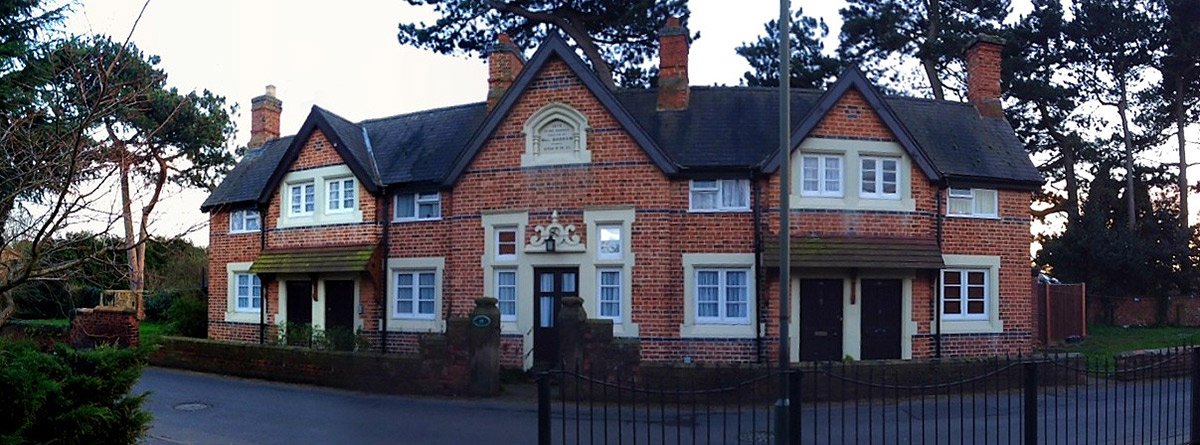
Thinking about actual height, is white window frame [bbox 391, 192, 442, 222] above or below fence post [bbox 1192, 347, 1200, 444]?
above

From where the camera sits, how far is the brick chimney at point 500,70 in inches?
960

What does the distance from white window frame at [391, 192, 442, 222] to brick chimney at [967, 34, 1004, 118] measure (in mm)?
13611

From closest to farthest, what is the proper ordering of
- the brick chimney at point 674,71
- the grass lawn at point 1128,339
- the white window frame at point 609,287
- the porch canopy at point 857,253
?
1. the porch canopy at point 857,253
2. the white window frame at point 609,287
3. the brick chimney at point 674,71
4. the grass lawn at point 1128,339

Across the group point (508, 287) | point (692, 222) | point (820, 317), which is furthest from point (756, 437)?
point (508, 287)

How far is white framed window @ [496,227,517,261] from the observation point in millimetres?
22250

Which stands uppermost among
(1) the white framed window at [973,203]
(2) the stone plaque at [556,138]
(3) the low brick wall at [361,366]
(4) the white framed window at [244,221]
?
(2) the stone plaque at [556,138]

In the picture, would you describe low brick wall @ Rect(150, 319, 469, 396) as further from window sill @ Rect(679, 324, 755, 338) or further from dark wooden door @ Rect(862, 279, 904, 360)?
dark wooden door @ Rect(862, 279, 904, 360)

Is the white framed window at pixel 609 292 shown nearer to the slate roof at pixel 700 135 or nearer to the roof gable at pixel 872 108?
the slate roof at pixel 700 135

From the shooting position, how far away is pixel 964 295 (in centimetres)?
2214

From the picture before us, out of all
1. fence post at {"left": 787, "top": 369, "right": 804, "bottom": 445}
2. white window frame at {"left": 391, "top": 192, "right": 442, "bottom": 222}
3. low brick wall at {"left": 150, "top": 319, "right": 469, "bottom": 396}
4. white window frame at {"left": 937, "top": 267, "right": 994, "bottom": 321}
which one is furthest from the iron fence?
white window frame at {"left": 391, "top": 192, "right": 442, "bottom": 222}

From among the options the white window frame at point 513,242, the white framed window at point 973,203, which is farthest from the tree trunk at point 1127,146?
the white window frame at point 513,242

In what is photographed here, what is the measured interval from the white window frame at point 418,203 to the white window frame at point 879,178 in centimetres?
955

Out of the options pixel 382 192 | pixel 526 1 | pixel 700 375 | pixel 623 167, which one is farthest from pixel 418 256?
pixel 526 1

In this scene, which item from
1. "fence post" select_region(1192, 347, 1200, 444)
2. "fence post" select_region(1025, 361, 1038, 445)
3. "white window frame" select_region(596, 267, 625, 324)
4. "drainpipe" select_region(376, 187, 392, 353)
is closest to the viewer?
"fence post" select_region(1025, 361, 1038, 445)
